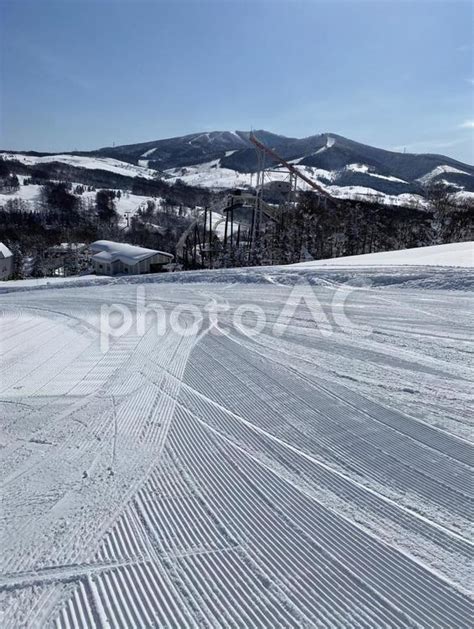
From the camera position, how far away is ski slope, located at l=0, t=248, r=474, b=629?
2283 millimetres

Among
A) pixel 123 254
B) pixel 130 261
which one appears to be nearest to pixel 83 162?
pixel 123 254

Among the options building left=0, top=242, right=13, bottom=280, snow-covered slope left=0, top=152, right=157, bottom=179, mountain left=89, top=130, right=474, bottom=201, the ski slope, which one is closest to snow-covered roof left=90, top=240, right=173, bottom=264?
building left=0, top=242, right=13, bottom=280

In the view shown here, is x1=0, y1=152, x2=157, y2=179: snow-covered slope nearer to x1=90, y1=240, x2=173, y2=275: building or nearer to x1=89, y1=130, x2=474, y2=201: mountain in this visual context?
x1=89, y1=130, x2=474, y2=201: mountain

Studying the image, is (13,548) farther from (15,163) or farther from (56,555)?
(15,163)

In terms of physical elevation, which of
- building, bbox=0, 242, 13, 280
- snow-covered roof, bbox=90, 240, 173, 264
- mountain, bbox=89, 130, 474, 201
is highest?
mountain, bbox=89, 130, 474, 201

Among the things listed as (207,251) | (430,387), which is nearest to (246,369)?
(430,387)

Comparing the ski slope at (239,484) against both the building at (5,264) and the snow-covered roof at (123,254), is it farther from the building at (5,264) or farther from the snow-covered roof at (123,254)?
the building at (5,264)

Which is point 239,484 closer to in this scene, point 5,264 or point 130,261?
point 130,261

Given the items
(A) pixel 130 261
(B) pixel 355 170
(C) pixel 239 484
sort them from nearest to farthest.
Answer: (C) pixel 239 484
(A) pixel 130 261
(B) pixel 355 170

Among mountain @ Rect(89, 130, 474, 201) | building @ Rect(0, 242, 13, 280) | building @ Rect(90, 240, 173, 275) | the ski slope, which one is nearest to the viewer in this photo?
the ski slope

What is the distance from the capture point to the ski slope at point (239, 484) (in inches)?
89.9

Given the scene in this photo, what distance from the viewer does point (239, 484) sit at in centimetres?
332

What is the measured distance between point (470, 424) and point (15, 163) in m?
171

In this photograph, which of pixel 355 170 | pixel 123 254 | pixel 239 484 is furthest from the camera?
pixel 355 170
